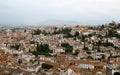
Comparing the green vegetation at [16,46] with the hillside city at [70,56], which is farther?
the green vegetation at [16,46]

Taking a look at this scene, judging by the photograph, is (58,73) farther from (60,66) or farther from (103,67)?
(103,67)

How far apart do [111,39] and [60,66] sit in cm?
1807

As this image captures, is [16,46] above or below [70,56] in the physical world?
below

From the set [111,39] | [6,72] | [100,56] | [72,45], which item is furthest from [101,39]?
[6,72]

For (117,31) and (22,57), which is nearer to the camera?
(22,57)

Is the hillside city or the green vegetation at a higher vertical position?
the hillside city

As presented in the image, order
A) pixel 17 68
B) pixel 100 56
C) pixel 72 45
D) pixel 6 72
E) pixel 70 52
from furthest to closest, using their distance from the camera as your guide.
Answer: pixel 72 45
pixel 70 52
pixel 100 56
pixel 17 68
pixel 6 72

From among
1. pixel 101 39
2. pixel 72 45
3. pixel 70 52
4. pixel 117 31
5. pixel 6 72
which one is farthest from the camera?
pixel 117 31

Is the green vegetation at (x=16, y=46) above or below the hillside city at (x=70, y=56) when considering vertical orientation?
below

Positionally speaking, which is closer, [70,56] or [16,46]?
[70,56]

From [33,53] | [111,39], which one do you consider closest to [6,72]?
[33,53]

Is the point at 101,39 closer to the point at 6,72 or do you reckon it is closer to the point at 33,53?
the point at 33,53

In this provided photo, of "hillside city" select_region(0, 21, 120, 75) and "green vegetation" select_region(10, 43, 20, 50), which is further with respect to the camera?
"green vegetation" select_region(10, 43, 20, 50)

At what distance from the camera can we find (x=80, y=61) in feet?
97.0
